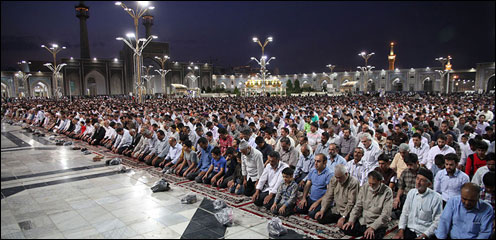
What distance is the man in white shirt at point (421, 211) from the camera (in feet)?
12.3

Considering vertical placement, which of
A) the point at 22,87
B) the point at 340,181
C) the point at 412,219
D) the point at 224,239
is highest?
the point at 22,87

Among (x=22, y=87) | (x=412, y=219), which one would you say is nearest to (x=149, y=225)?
(x=412, y=219)

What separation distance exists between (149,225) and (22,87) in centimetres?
5801

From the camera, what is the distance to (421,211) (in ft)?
12.5

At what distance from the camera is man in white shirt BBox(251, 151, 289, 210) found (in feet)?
16.9

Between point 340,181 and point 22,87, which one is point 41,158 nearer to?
point 340,181

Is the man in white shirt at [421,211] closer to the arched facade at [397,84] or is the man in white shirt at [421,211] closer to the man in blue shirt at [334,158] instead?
the man in blue shirt at [334,158]

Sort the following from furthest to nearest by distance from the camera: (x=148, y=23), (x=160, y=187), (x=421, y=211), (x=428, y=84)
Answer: (x=148, y=23), (x=428, y=84), (x=160, y=187), (x=421, y=211)

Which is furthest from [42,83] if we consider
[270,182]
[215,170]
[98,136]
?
[270,182]

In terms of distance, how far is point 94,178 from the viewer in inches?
280

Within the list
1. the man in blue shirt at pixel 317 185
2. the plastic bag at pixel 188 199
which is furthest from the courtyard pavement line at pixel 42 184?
the man in blue shirt at pixel 317 185

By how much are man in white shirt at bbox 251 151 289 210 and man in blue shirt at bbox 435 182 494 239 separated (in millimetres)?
2273

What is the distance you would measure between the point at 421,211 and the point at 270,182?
223cm

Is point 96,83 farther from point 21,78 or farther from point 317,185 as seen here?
point 317,185
